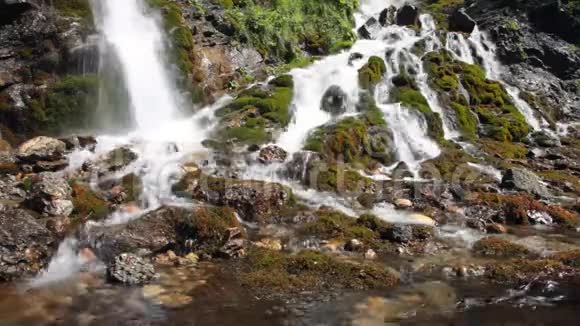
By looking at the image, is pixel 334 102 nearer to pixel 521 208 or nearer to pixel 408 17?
pixel 521 208

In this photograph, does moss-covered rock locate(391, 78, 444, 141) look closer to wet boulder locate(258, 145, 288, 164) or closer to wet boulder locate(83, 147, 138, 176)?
wet boulder locate(258, 145, 288, 164)

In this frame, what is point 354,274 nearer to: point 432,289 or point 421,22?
point 432,289

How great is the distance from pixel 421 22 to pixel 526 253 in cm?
2679

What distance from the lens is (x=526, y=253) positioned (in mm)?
11969

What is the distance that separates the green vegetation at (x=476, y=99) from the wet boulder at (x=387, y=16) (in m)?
5.47

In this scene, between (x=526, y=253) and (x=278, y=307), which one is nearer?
(x=278, y=307)

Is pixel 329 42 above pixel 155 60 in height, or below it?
above

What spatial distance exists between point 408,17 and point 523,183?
20569mm

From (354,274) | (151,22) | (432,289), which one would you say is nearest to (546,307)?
(432,289)

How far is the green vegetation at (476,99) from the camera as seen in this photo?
25.6 m

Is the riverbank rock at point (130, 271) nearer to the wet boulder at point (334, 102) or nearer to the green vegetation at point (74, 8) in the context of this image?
the green vegetation at point (74, 8)

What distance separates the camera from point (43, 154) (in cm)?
1532

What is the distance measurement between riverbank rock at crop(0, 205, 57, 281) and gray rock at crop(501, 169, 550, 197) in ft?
46.0

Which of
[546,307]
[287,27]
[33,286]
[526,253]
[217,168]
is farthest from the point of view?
[287,27]
